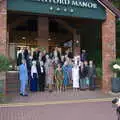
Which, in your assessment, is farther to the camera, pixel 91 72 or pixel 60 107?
pixel 91 72

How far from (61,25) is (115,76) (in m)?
7.71

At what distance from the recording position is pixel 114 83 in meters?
20.0

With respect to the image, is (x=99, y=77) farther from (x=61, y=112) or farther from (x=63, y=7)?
(x=61, y=112)

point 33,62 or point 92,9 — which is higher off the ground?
point 92,9

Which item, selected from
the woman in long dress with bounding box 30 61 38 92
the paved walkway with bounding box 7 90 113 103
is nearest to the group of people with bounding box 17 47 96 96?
the woman in long dress with bounding box 30 61 38 92

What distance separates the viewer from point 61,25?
2692cm

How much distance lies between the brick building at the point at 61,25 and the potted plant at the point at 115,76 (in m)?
0.45

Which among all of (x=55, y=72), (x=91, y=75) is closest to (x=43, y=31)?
(x=91, y=75)

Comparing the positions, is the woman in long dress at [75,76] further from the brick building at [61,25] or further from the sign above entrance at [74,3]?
the sign above entrance at [74,3]

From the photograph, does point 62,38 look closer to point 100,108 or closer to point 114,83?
point 114,83

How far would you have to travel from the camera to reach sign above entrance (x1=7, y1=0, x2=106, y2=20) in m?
18.4

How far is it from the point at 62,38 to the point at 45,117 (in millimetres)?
14774

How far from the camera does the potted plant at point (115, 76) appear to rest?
19.9m

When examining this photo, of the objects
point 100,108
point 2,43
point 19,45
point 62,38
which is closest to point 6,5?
point 2,43
